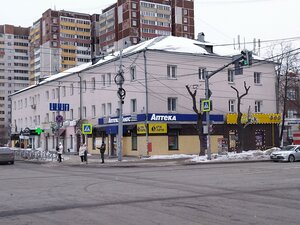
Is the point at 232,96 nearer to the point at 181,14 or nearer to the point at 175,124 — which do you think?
the point at 175,124

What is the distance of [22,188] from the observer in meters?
15.7

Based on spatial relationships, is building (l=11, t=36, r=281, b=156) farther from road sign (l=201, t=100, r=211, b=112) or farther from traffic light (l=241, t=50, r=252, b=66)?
traffic light (l=241, t=50, r=252, b=66)

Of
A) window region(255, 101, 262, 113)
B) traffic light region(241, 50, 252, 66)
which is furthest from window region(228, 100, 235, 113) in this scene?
traffic light region(241, 50, 252, 66)

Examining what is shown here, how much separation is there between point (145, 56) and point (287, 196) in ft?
93.6

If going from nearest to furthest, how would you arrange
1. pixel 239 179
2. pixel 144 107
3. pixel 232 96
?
pixel 239 179 → pixel 144 107 → pixel 232 96

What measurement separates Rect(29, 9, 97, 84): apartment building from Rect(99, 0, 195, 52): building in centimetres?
823

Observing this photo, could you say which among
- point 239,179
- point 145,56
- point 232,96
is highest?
point 145,56

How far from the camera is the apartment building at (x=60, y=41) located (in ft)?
423

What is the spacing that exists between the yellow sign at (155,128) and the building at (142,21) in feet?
245

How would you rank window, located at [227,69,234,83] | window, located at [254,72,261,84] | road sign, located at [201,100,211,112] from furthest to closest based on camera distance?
window, located at [254,72,261,84] → window, located at [227,69,234,83] → road sign, located at [201,100,211,112]

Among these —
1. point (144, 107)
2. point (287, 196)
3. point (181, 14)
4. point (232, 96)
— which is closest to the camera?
point (287, 196)

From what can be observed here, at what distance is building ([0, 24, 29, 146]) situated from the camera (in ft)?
453

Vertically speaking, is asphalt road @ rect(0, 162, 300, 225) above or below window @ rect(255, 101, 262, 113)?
below

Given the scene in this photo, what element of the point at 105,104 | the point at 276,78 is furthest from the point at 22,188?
the point at 276,78
